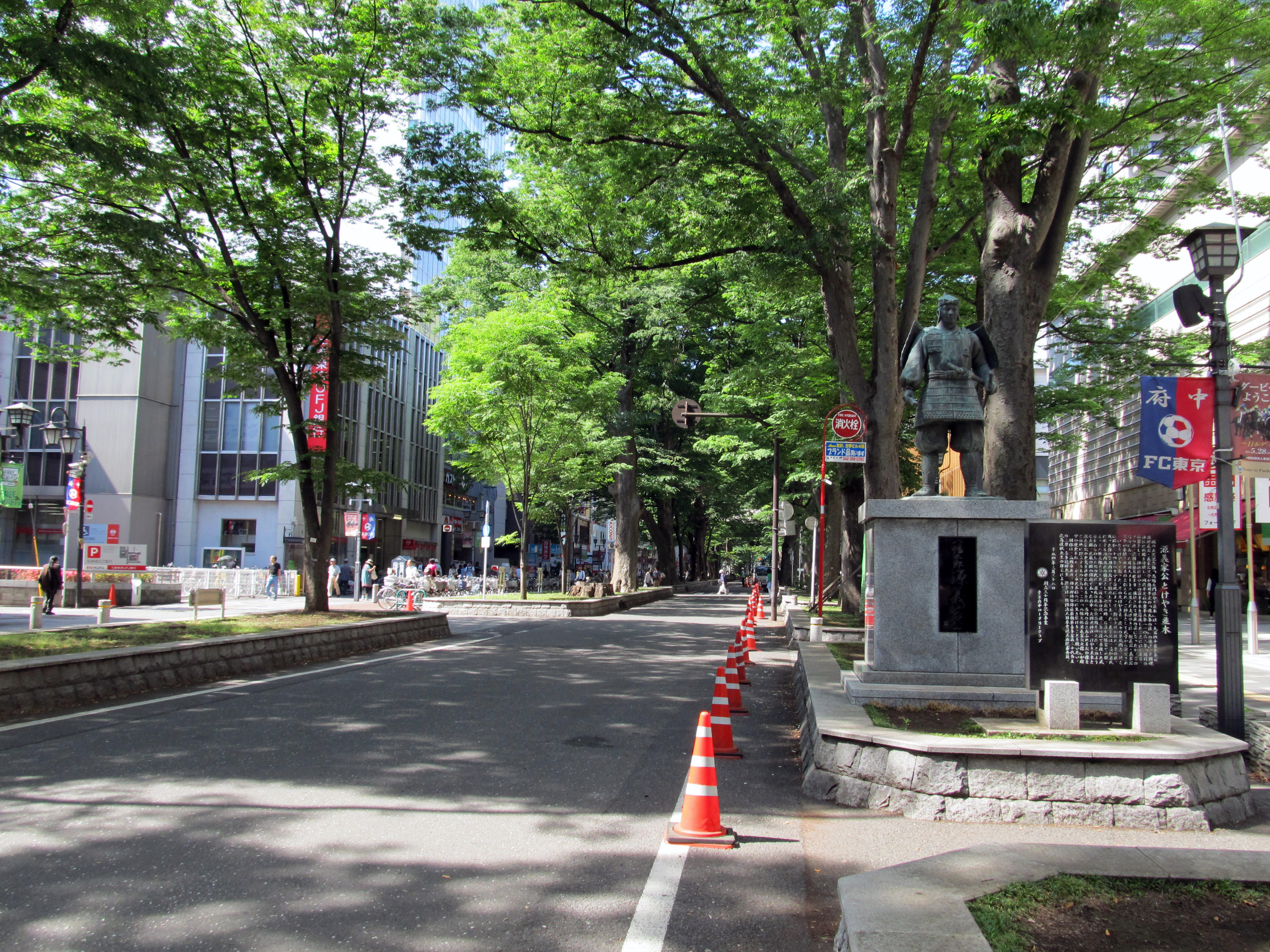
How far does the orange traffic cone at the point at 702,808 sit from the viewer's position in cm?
551

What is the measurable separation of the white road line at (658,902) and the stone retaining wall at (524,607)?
20.4 metres

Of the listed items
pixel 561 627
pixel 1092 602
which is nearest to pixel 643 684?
pixel 1092 602

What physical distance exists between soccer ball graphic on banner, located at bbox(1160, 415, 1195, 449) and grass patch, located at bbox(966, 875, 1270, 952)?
530 cm

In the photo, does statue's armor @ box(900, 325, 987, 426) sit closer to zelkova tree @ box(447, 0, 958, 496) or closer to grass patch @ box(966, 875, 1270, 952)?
zelkova tree @ box(447, 0, 958, 496)

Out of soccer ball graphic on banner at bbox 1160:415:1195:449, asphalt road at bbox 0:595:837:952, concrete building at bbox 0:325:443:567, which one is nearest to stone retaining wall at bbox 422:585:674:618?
asphalt road at bbox 0:595:837:952

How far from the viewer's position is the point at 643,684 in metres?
12.7

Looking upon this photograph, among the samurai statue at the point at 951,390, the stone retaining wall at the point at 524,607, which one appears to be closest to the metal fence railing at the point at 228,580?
the stone retaining wall at the point at 524,607

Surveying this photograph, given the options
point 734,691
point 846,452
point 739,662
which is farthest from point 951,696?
point 846,452

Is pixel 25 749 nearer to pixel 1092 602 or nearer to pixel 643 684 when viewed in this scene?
pixel 643 684

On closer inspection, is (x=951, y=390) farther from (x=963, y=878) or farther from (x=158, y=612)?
(x=158, y=612)

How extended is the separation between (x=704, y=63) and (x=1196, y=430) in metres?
8.11

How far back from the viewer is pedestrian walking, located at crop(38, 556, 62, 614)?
21953mm

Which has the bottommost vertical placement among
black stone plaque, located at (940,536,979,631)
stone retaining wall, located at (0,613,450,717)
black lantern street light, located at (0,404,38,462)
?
stone retaining wall, located at (0,613,450,717)

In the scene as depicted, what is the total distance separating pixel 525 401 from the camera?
90.8 ft
